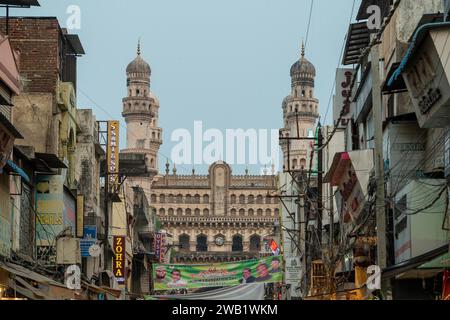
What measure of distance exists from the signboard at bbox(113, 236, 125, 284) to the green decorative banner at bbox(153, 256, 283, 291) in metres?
5.01

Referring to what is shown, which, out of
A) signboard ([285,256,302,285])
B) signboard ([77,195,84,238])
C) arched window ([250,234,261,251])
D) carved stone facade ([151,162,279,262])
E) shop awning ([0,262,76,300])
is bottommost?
shop awning ([0,262,76,300])

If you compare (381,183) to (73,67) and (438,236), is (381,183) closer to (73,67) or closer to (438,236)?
(438,236)

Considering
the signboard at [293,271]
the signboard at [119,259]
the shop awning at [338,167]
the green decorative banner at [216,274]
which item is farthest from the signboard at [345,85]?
the green decorative banner at [216,274]

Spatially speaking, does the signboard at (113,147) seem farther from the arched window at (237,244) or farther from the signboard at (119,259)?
the arched window at (237,244)

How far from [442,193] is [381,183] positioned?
1.45m

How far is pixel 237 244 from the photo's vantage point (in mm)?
183750

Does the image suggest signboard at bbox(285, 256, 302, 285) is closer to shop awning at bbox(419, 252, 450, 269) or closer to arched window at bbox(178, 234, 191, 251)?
shop awning at bbox(419, 252, 450, 269)

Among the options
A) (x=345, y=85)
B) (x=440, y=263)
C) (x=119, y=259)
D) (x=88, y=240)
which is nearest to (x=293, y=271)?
(x=119, y=259)

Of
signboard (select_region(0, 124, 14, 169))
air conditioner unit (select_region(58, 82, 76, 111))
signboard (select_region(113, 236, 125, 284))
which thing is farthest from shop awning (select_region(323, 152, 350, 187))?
signboard (select_region(113, 236, 125, 284))

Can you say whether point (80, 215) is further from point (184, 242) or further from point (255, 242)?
point (184, 242)

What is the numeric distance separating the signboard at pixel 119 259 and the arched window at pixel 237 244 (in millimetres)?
132495

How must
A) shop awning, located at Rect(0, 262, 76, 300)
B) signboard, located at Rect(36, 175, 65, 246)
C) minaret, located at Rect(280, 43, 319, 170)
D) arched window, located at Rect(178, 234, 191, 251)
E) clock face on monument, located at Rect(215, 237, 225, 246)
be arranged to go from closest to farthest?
shop awning, located at Rect(0, 262, 76, 300) → signboard, located at Rect(36, 175, 65, 246) → arched window, located at Rect(178, 234, 191, 251) → clock face on monument, located at Rect(215, 237, 225, 246) → minaret, located at Rect(280, 43, 319, 170)

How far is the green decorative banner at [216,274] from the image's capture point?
55.2 m

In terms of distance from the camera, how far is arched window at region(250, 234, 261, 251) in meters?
180
